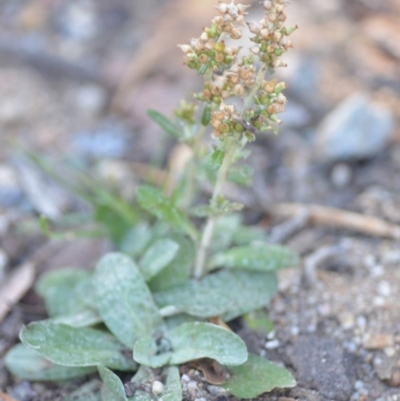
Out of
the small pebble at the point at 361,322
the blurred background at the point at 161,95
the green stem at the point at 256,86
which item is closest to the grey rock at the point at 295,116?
the blurred background at the point at 161,95

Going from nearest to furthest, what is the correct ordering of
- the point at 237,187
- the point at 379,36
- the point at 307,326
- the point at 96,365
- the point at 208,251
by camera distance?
the point at 96,365
the point at 307,326
the point at 208,251
the point at 237,187
the point at 379,36

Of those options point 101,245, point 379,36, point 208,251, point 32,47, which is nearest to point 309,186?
point 208,251

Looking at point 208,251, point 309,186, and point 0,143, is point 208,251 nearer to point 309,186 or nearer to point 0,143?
point 309,186

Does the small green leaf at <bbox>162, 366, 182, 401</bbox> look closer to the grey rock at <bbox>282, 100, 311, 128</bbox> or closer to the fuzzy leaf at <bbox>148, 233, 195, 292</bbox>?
the fuzzy leaf at <bbox>148, 233, 195, 292</bbox>

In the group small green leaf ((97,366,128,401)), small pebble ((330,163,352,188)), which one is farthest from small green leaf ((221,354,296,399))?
small pebble ((330,163,352,188))

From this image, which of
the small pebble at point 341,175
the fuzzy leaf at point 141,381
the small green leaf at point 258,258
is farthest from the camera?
the small pebble at point 341,175

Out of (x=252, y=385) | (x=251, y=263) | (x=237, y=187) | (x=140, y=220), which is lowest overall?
(x=252, y=385)

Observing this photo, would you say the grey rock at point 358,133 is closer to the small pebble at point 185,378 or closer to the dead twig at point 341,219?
the dead twig at point 341,219
